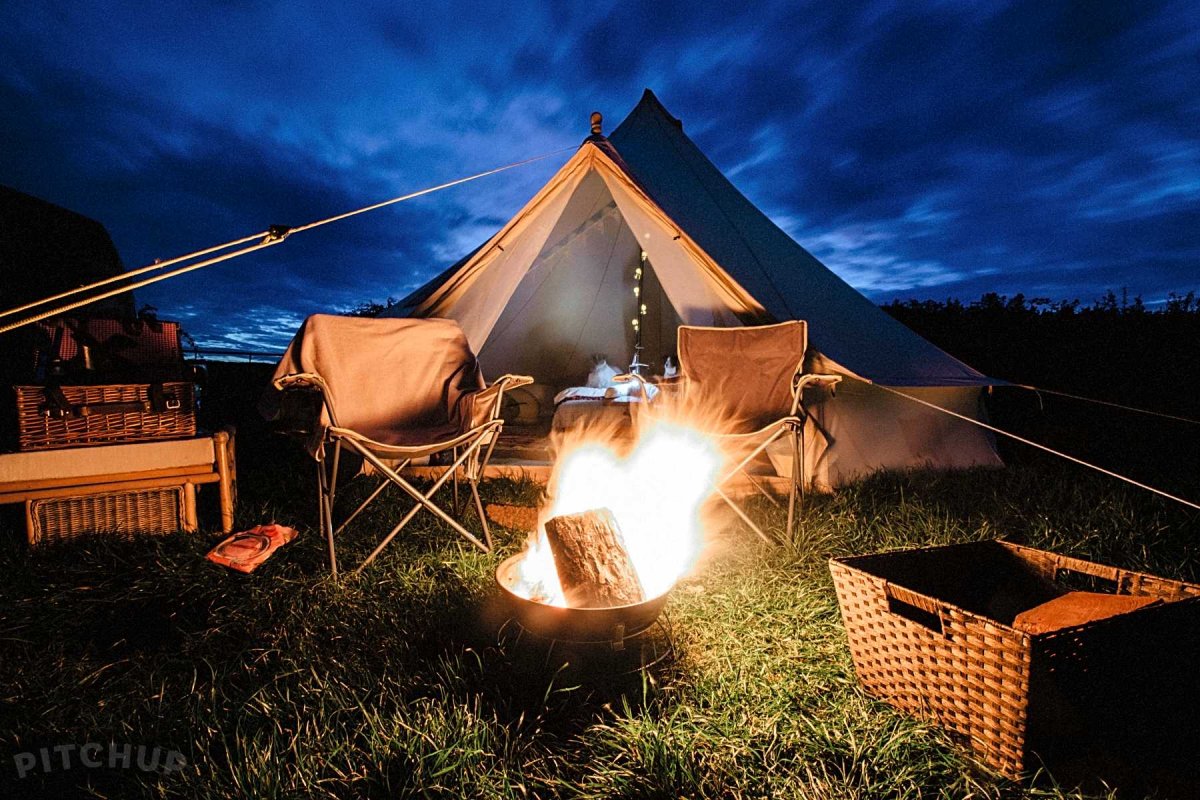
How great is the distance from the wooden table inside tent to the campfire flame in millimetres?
1465

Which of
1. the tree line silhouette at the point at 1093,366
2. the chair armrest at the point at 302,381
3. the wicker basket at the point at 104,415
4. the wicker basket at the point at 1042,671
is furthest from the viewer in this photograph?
the tree line silhouette at the point at 1093,366

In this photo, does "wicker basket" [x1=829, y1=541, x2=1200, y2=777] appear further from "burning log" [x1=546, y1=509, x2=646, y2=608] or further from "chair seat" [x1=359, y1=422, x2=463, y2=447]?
"chair seat" [x1=359, y1=422, x2=463, y2=447]

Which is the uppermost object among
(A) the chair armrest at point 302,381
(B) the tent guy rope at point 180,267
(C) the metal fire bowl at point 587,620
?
(B) the tent guy rope at point 180,267

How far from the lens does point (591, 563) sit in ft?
4.45

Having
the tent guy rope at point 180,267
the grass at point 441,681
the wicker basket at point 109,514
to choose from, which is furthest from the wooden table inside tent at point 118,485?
the tent guy rope at point 180,267

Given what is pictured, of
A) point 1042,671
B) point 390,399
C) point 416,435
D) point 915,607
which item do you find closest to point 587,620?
point 915,607

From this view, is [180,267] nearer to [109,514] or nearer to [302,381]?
[302,381]

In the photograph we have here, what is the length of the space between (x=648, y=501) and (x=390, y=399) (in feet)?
4.14

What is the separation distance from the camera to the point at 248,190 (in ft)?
127

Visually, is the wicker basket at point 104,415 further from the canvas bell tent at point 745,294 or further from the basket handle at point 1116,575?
the basket handle at point 1116,575

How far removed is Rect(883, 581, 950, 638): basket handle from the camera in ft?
3.52

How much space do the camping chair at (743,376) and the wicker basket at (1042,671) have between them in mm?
1178

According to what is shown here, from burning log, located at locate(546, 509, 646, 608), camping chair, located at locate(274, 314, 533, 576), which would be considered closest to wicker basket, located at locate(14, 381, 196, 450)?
camping chair, located at locate(274, 314, 533, 576)

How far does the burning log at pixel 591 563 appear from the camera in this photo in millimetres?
1329
